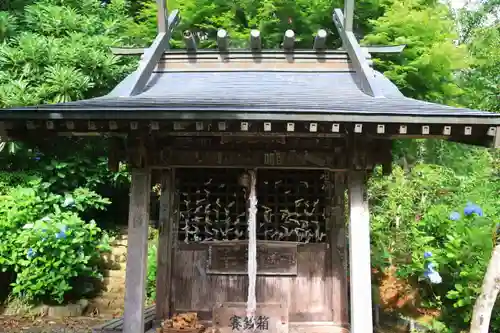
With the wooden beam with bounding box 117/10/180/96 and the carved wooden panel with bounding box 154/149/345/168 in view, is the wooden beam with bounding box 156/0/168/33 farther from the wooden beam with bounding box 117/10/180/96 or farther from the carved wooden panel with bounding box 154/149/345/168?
the carved wooden panel with bounding box 154/149/345/168

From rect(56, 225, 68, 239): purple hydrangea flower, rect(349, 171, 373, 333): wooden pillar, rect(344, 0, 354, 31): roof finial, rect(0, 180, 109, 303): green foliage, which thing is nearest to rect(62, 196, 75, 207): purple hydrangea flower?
rect(0, 180, 109, 303): green foliage

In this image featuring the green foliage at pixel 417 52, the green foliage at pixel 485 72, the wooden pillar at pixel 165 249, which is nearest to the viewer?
the wooden pillar at pixel 165 249

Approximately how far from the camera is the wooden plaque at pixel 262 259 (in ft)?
20.5

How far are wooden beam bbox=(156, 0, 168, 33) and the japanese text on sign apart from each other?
458 centimetres

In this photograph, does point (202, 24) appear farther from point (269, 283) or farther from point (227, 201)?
point (269, 283)

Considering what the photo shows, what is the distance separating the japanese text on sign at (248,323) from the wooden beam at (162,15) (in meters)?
4.58

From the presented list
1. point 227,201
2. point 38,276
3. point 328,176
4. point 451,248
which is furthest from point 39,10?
point 451,248

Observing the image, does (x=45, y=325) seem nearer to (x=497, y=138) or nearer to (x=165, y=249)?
(x=165, y=249)

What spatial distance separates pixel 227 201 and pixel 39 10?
26.2 feet

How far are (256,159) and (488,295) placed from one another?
3.18 metres

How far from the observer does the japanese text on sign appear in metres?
5.66

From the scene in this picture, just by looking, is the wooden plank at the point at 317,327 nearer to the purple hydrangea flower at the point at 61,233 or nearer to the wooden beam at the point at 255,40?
the wooden beam at the point at 255,40

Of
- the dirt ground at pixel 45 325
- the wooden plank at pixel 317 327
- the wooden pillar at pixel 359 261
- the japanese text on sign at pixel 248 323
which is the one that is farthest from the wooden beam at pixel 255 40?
the dirt ground at pixel 45 325

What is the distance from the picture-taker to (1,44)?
1032 cm
